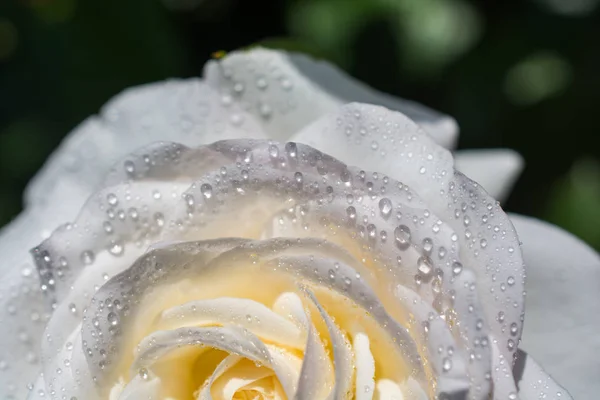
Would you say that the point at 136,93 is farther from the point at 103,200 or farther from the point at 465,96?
the point at 465,96

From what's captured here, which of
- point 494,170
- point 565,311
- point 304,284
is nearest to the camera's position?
point 304,284

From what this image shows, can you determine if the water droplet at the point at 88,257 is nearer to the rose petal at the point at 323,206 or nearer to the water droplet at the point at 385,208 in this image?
the rose petal at the point at 323,206

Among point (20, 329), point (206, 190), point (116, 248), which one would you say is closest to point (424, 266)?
point (206, 190)

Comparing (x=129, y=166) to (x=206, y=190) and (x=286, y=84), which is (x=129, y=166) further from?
(x=286, y=84)

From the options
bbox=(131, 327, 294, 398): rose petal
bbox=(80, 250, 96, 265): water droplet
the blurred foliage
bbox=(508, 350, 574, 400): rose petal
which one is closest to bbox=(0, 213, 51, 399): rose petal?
bbox=(80, 250, 96, 265): water droplet

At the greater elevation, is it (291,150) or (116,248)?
(291,150)

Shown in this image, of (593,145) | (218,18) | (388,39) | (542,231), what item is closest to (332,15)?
(388,39)

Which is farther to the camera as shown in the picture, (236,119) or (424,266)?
(236,119)

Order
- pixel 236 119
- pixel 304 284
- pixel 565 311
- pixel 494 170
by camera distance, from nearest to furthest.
A: pixel 304 284, pixel 565 311, pixel 236 119, pixel 494 170
